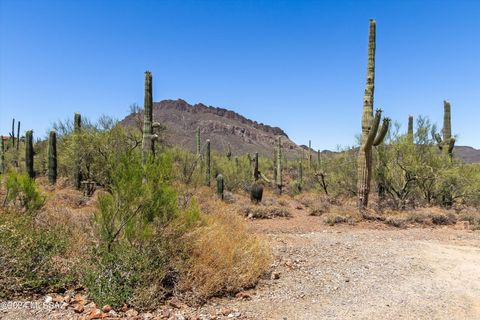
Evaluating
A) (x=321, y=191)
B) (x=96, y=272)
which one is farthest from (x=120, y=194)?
(x=321, y=191)

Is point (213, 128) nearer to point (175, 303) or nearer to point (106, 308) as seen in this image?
point (175, 303)

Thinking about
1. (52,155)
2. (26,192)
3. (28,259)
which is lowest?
(28,259)

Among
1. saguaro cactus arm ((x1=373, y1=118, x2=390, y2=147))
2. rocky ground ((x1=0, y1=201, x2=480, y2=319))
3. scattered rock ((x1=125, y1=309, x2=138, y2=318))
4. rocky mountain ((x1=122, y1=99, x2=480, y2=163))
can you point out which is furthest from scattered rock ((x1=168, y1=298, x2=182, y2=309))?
rocky mountain ((x1=122, y1=99, x2=480, y2=163))

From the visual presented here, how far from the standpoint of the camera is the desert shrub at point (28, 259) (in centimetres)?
496

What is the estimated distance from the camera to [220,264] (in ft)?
19.1

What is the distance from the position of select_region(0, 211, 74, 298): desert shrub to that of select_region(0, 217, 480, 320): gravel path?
62cm

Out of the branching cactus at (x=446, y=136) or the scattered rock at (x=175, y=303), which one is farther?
the branching cactus at (x=446, y=136)

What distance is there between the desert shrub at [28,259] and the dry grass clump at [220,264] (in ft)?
5.98

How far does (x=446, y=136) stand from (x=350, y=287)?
15653 millimetres

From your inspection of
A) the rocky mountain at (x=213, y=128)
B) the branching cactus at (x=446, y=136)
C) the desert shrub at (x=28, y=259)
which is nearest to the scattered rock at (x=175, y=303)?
the desert shrub at (x=28, y=259)

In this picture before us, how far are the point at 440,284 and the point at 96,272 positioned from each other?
5684 millimetres

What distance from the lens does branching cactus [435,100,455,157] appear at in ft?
59.3

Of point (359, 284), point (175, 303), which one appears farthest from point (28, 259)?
point (359, 284)

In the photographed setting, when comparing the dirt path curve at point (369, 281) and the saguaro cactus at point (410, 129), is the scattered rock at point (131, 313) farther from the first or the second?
the saguaro cactus at point (410, 129)
